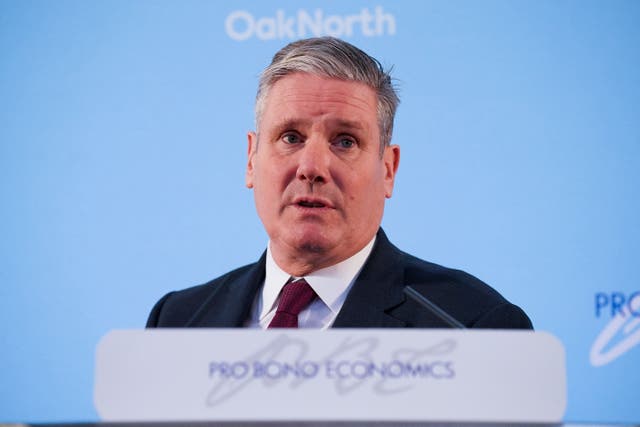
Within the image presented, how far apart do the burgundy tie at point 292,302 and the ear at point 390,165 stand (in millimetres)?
479

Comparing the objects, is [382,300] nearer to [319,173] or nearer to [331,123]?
[319,173]

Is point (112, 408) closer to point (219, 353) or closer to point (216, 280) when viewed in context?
point (219, 353)

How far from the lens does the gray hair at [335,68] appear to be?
250 cm

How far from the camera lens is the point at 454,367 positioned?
1.86 metres

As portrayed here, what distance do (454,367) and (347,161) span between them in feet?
2.75

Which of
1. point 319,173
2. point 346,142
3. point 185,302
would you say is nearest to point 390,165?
point 346,142

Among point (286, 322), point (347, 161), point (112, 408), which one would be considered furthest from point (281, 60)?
point (112, 408)

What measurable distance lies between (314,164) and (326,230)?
0.70ft

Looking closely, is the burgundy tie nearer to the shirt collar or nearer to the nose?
the shirt collar

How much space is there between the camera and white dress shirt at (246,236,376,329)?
7.71 ft

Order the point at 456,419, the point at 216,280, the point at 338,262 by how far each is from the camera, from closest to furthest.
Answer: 1. the point at 456,419
2. the point at 338,262
3. the point at 216,280
